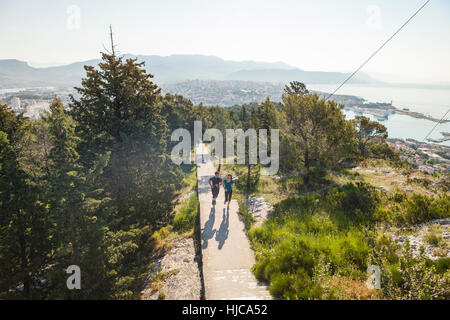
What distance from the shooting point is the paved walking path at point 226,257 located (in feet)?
17.2

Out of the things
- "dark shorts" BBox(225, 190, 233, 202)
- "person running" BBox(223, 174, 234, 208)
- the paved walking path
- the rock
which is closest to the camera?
the paved walking path

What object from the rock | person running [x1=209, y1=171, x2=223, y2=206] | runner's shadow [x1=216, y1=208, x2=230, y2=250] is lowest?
the rock

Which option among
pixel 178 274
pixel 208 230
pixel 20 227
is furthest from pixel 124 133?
pixel 178 274

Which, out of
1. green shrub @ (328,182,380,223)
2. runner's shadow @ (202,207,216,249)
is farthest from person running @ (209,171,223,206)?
green shrub @ (328,182,380,223)

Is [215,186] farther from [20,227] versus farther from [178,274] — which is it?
[20,227]

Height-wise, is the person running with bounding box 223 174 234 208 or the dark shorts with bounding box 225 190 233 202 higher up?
the person running with bounding box 223 174 234 208

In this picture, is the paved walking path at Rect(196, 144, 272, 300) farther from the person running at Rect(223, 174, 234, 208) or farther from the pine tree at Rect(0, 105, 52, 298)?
the pine tree at Rect(0, 105, 52, 298)

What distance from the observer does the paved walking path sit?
5236mm

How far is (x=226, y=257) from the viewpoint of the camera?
271 inches

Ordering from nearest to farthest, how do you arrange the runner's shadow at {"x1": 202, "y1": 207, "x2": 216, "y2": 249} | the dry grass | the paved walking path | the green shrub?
the dry grass → the paved walking path → the runner's shadow at {"x1": 202, "y1": 207, "x2": 216, "y2": 249} → the green shrub

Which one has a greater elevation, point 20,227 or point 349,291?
point 20,227

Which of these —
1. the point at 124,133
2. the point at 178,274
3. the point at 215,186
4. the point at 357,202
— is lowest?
the point at 178,274

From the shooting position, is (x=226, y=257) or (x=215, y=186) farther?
(x=215, y=186)

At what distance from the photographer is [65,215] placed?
577 centimetres
